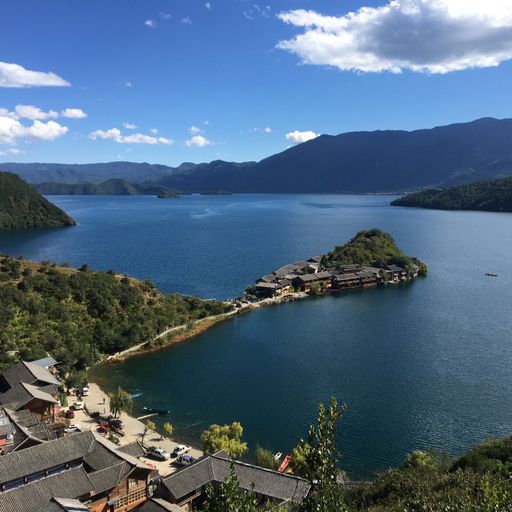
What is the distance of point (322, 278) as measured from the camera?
4891cm

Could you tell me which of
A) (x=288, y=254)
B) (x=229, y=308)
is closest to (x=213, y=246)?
(x=288, y=254)

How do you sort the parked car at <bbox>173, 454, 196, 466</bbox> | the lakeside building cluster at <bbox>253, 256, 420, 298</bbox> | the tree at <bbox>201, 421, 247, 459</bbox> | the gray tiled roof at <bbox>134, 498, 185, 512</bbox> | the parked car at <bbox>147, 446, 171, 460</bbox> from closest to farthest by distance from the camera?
the gray tiled roof at <bbox>134, 498, 185, 512</bbox> < the tree at <bbox>201, 421, 247, 459</bbox> < the parked car at <bbox>173, 454, 196, 466</bbox> < the parked car at <bbox>147, 446, 171, 460</bbox> < the lakeside building cluster at <bbox>253, 256, 420, 298</bbox>

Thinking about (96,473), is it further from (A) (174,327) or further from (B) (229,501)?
(A) (174,327)

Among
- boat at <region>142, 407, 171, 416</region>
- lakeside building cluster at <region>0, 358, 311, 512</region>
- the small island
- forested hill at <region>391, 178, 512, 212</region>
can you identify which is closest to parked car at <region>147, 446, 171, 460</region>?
lakeside building cluster at <region>0, 358, 311, 512</region>

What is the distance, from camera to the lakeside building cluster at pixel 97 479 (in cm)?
1323

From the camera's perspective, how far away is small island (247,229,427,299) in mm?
46656

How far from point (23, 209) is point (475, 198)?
12142 cm

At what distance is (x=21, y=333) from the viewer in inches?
1037

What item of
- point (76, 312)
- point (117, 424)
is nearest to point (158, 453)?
point (117, 424)

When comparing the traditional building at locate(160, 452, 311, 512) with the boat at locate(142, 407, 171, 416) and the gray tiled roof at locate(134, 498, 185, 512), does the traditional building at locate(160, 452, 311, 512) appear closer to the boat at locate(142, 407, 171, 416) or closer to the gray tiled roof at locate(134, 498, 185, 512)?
the gray tiled roof at locate(134, 498, 185, 512)

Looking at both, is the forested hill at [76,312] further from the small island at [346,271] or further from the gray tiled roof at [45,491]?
the gray tiled roof at [45,491]

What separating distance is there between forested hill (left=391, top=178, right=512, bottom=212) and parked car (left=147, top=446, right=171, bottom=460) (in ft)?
443

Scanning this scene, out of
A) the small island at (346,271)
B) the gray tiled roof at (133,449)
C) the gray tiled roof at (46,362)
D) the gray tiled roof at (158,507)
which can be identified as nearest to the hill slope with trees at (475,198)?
the small island at (346,271)

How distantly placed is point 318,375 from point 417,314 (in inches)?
629
